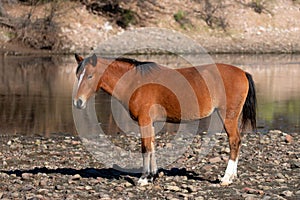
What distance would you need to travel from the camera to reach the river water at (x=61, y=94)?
16094 mm

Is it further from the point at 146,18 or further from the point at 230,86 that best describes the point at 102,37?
the point at 230,86

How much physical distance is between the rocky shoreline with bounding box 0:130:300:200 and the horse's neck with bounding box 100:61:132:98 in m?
1.40

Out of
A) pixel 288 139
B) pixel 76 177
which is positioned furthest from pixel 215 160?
pixel 288 139

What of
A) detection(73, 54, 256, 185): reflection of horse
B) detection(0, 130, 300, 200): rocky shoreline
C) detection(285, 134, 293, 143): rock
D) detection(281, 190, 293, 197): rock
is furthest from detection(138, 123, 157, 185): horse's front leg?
detection(285, 134, 293, 143): rock

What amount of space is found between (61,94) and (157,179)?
12.5 meters

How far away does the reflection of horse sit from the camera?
367 inches

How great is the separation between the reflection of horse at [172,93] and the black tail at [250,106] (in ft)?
0.11

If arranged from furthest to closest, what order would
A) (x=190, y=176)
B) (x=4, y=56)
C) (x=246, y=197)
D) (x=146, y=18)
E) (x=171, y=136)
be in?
1. (x=146, y=18)
2. (x=4, y=56)
3. (x=171, y=136)
4. (x=190, y=176)
5. (x=246, y=197)

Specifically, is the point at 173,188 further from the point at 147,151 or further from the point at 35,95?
the point at 35,95

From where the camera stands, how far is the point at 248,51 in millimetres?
39938

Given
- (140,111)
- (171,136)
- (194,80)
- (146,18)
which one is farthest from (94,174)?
(146,18)

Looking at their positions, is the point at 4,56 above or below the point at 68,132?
below

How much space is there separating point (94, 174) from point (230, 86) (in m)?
2.58

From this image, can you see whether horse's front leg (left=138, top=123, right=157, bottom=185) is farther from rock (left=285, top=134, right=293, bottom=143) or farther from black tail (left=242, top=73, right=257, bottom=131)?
rock (left=285, top=134, right=293, bottom=143)
